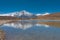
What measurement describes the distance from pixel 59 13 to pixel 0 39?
147 m

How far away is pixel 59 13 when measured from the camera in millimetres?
154500

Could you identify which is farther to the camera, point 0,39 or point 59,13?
point 59,13

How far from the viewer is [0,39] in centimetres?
1115

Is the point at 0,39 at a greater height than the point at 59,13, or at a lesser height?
lesser
